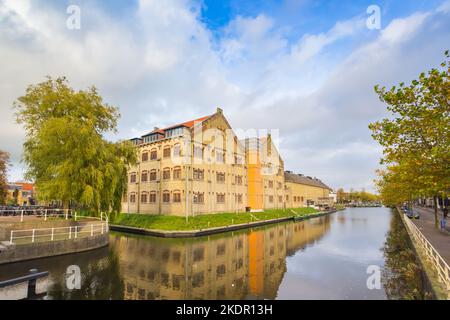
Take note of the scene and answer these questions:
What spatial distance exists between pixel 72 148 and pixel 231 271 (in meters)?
17.5

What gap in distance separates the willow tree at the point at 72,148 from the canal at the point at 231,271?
5694 millimetres

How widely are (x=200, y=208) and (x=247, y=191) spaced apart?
1400 cm

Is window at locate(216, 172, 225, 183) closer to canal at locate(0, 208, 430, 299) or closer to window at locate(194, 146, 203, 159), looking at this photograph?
window at locate(194, 146, 203, 159)

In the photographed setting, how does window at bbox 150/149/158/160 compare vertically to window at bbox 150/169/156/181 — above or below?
above

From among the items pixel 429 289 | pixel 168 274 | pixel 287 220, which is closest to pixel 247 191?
pixel 287 220

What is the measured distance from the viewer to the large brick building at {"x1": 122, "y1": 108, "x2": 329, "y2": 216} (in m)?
36.8

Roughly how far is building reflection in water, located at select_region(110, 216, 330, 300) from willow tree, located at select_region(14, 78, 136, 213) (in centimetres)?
569

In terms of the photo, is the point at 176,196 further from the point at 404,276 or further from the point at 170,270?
the point at 404,276

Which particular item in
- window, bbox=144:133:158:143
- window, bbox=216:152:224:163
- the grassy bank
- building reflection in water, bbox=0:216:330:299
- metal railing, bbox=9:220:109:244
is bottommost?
building reflection in water, bbox=0:216:330:299

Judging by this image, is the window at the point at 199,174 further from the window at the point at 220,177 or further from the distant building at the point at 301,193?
the distant building at the point at 301,193

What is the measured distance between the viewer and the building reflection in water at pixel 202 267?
12.4 meters

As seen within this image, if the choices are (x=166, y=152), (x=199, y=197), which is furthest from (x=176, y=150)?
(x=199, y=197)

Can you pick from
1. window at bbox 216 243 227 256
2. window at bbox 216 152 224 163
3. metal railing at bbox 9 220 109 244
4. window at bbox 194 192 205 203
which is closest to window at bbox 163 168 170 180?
window at bbox 194 192 205 203
